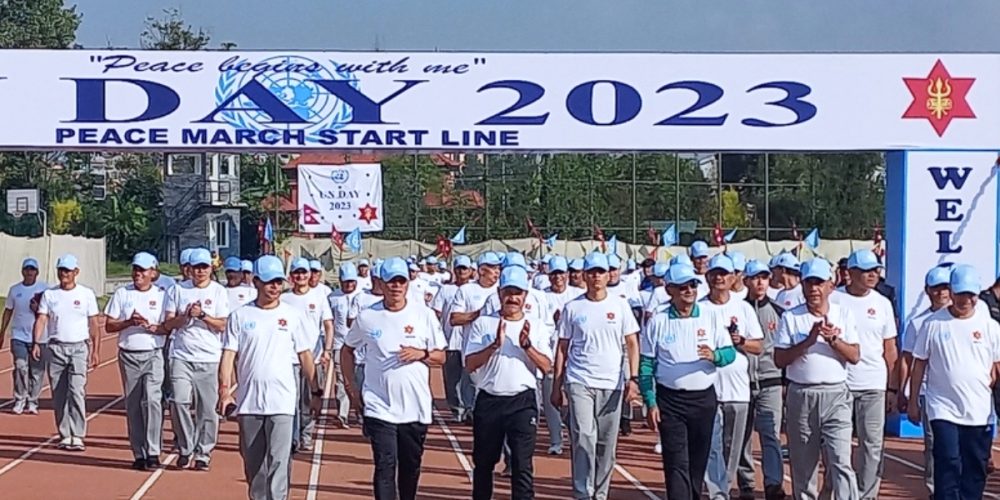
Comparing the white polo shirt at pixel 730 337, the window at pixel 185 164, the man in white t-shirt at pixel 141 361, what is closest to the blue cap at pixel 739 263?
the white polo shirt at pixel 730 337

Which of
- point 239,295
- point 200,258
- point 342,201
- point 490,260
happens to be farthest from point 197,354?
point 342,201

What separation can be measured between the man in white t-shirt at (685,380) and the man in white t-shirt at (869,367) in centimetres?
94

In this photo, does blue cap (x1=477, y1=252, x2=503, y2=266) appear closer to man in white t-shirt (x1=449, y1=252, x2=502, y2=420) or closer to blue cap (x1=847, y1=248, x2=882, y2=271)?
man in white t-shirt (x1=449, y1=252, x2=502, y2=420)

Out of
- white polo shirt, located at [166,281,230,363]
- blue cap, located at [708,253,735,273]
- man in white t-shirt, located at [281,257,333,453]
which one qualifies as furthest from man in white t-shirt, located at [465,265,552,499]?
man in white t-shirt, located at [281,257,333,453]

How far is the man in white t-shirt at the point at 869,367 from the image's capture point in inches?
428

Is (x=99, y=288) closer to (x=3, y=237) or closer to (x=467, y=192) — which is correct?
(x=3, y=237)

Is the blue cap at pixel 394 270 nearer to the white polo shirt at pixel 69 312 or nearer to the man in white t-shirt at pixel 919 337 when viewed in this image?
the man in white t-shirt at pixel 919 337

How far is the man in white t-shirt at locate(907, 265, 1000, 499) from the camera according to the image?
34.0 feet

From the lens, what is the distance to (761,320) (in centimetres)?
1266

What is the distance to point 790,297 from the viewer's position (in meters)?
13.3

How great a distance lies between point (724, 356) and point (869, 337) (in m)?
1.11

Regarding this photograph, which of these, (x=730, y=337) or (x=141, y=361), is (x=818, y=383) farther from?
(x=141, y=361)

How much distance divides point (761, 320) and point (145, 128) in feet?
22.6

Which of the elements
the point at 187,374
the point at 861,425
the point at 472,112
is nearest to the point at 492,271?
the point at 472,112
